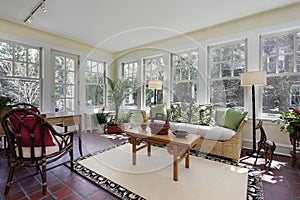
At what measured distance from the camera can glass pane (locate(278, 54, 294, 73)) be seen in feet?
9.00

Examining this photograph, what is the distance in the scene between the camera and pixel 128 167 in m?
2.16

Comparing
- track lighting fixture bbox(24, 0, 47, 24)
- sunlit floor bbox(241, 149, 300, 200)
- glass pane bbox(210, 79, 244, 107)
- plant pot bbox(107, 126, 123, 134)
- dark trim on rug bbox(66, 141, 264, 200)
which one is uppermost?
track lighting fixture bbox(24, 0, 47, 24)

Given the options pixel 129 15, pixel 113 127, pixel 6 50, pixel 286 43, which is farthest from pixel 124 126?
pixel 286 43

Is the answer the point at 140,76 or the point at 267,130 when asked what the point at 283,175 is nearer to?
the point at 267,130

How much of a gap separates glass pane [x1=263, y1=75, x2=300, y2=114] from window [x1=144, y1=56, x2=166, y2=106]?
2.31m

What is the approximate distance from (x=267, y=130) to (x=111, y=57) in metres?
4.68

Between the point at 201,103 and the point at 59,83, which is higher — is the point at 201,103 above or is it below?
below

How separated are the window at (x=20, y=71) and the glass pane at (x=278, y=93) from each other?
4.87 meters

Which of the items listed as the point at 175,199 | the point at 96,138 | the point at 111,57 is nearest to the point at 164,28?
the point at 111,57

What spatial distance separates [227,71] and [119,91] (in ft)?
9.61

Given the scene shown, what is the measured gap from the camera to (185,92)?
12.8 ft

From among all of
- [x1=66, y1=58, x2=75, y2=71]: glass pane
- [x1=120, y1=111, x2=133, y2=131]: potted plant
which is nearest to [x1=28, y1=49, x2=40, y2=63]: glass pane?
[x1=66, y1=58, x2=75, y2=71]: glass pane

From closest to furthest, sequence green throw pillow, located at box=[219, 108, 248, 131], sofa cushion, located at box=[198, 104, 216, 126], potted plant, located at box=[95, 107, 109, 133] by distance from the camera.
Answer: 1. green throw pillow, located at box=[219, 108, 248, 131]
2. sofa cushion, located at box=[198, 104, 216, 126]
3. potted plant, located at box=[95, 107, 109, 133]

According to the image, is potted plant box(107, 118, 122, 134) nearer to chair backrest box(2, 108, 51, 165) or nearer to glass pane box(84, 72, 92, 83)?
glass pane box(84, 72, 92, 83)
